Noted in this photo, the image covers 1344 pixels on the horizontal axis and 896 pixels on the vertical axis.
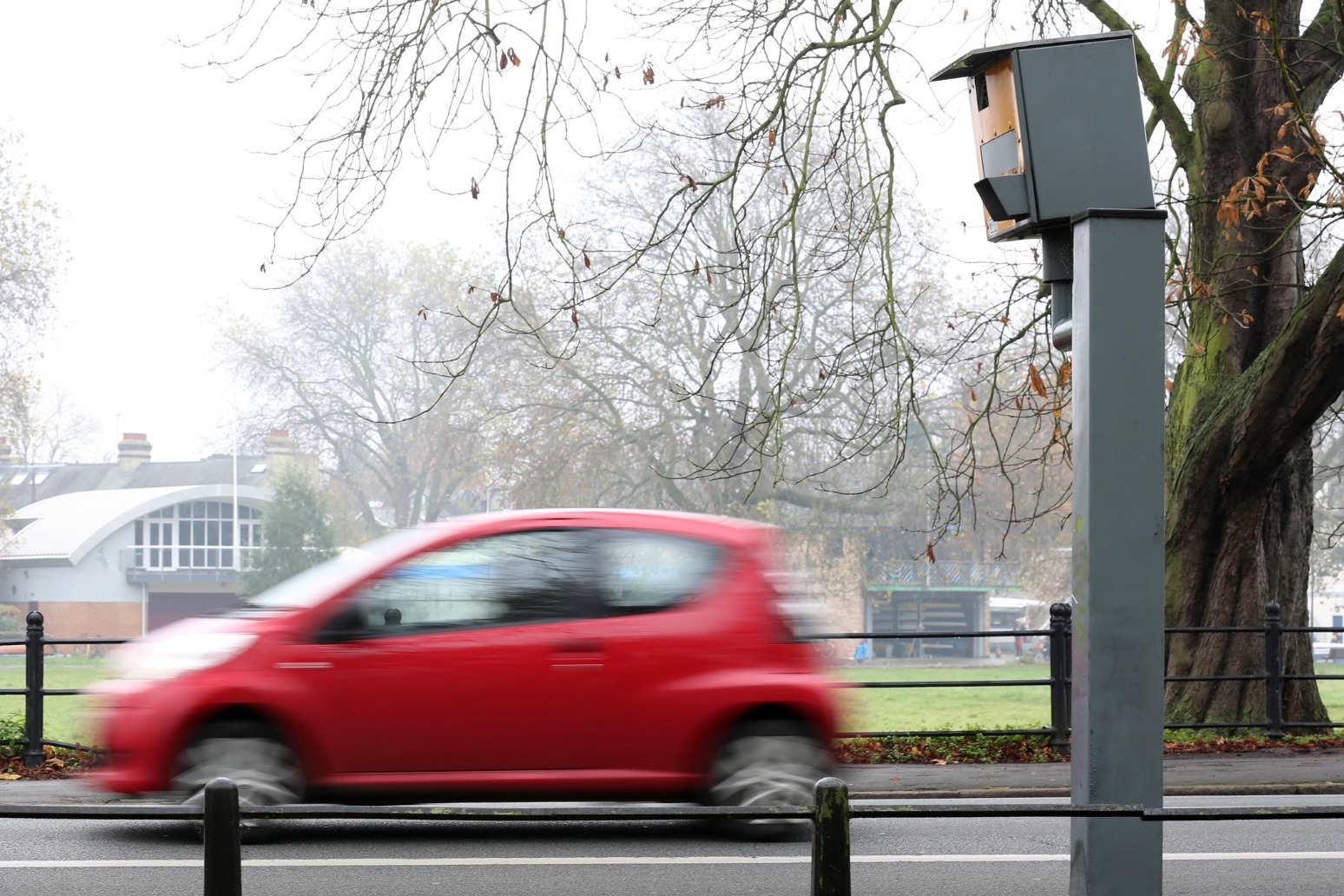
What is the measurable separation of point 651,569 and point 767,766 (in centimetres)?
121

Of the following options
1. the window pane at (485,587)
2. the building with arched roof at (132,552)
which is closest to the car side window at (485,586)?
the window pane at (485,587)

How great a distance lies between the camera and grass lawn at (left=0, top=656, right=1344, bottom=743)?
23.9 m

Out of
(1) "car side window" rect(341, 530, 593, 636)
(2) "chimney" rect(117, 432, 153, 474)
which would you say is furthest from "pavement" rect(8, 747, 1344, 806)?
(2) "chimney" rect(117, 432, 153, 474)

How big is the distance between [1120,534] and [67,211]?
164ft

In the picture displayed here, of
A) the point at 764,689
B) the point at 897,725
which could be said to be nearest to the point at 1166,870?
the point at 764,689

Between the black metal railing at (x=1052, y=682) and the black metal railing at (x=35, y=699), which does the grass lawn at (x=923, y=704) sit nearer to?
the black metal railing at (x=1052, y=682)

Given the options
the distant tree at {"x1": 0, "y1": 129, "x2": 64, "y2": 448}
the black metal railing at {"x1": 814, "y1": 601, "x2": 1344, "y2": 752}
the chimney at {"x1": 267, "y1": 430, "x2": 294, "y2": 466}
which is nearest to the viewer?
the black metal railing at {"x1": 814, "y1": 601, "x2": 1344, "y2": 752}

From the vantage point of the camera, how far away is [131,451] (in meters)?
97.6

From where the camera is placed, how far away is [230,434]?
71812mm

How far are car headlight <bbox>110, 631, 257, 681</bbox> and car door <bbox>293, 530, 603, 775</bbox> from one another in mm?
370

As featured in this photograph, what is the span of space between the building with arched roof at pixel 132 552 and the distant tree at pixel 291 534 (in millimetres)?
4771


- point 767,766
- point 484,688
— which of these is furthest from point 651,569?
point 767,766

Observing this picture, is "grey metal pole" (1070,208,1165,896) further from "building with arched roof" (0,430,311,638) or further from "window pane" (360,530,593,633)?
"building with arched roof" (0,430,311,638)

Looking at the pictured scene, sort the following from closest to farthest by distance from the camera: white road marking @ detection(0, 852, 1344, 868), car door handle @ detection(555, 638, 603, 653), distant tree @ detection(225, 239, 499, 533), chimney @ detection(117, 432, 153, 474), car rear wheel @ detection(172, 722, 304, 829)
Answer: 1. white road marking @ detection(0, 852, 1344, 868)
2. car rear wheel @ detection(172, 722, 304, 829)
3. car door handle @ detection(555, 638, 603, 653)
4. distant tree @ detection(225, 239, 499, 533)
5. chimney @ detection(117, 432, 153, 474)
